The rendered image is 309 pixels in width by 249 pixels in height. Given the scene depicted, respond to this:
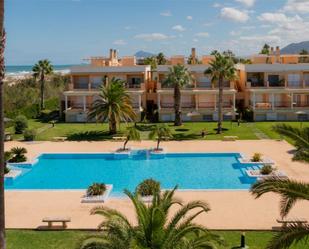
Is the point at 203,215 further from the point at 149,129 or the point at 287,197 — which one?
the point at 149,129

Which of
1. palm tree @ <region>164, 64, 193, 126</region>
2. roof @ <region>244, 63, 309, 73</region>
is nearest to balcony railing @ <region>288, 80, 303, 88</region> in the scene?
roof @ <region>244, 63, 309, 73</region>

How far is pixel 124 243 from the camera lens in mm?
12484

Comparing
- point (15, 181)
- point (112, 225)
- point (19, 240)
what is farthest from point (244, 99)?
point (112, 225)

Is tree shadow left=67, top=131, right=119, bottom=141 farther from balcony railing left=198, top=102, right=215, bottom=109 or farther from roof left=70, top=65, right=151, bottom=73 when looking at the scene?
balcony railing left=198, top=102, right=215, bottom=109

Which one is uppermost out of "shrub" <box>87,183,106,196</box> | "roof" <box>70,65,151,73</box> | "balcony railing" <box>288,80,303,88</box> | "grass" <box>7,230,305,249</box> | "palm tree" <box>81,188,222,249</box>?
"roof" <box>70,65,151,73</box>

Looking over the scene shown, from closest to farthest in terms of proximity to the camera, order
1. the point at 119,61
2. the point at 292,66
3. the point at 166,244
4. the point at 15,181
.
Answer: the point at 166,244 < the point at 15,181 < the point at 292,66 < the point at 119,61

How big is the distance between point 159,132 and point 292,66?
862 inches

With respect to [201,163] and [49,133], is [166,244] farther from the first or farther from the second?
[49,133]

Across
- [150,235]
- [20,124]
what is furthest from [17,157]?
[150,235]

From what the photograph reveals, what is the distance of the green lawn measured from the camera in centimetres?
4156

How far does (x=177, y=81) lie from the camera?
45.8 m

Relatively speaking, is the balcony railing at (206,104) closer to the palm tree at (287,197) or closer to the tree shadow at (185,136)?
the tree shadow at (185,136)

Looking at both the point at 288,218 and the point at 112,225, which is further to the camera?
the point at 288,218

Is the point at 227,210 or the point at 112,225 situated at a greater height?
the point at 112,225
